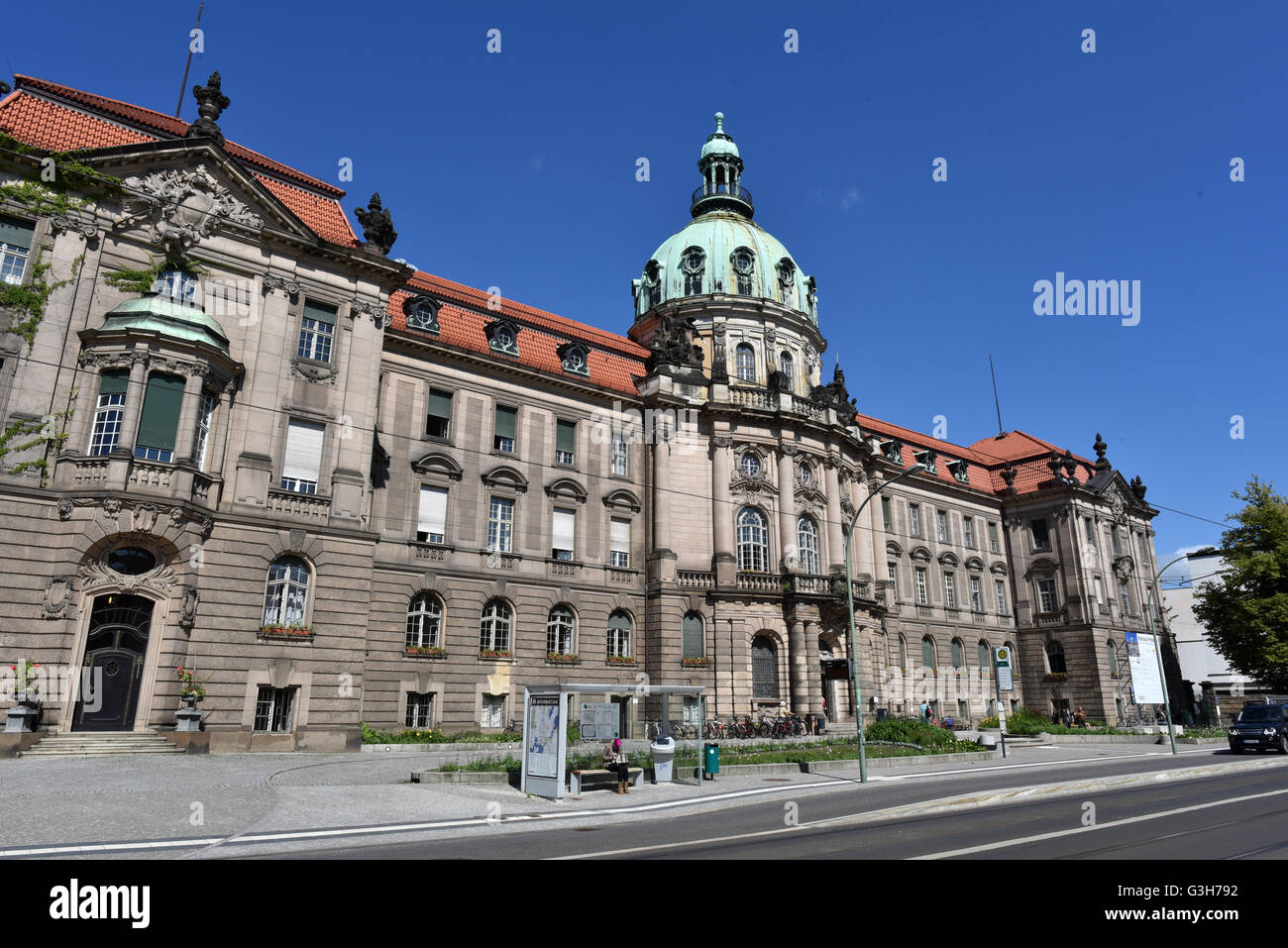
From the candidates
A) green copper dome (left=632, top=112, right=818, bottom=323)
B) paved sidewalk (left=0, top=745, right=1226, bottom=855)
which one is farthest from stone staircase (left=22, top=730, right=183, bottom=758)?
green copper dome (left=632, top=112, right=818, bottom=323)

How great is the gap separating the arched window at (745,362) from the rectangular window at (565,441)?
12044 millimetres

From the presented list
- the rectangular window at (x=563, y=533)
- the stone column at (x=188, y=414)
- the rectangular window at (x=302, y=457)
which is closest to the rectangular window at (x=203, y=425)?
the stone column at (x=188, y=414)

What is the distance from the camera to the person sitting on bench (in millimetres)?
19609

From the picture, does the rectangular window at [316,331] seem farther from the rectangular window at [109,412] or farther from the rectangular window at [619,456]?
the rectangular window at [619,456]

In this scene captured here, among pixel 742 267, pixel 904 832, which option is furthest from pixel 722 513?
pixel 904 832

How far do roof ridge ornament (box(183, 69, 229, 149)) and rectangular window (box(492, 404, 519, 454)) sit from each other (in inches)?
602

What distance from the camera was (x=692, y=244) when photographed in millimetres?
49469

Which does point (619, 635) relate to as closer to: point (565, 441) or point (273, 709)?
point (565, 441)

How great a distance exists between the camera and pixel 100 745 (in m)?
21.7

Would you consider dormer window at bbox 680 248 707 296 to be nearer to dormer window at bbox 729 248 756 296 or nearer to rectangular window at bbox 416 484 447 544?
dormer window at bbox 729 248 756 296

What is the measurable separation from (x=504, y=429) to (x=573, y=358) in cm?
577

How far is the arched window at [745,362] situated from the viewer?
4644 centimetres
